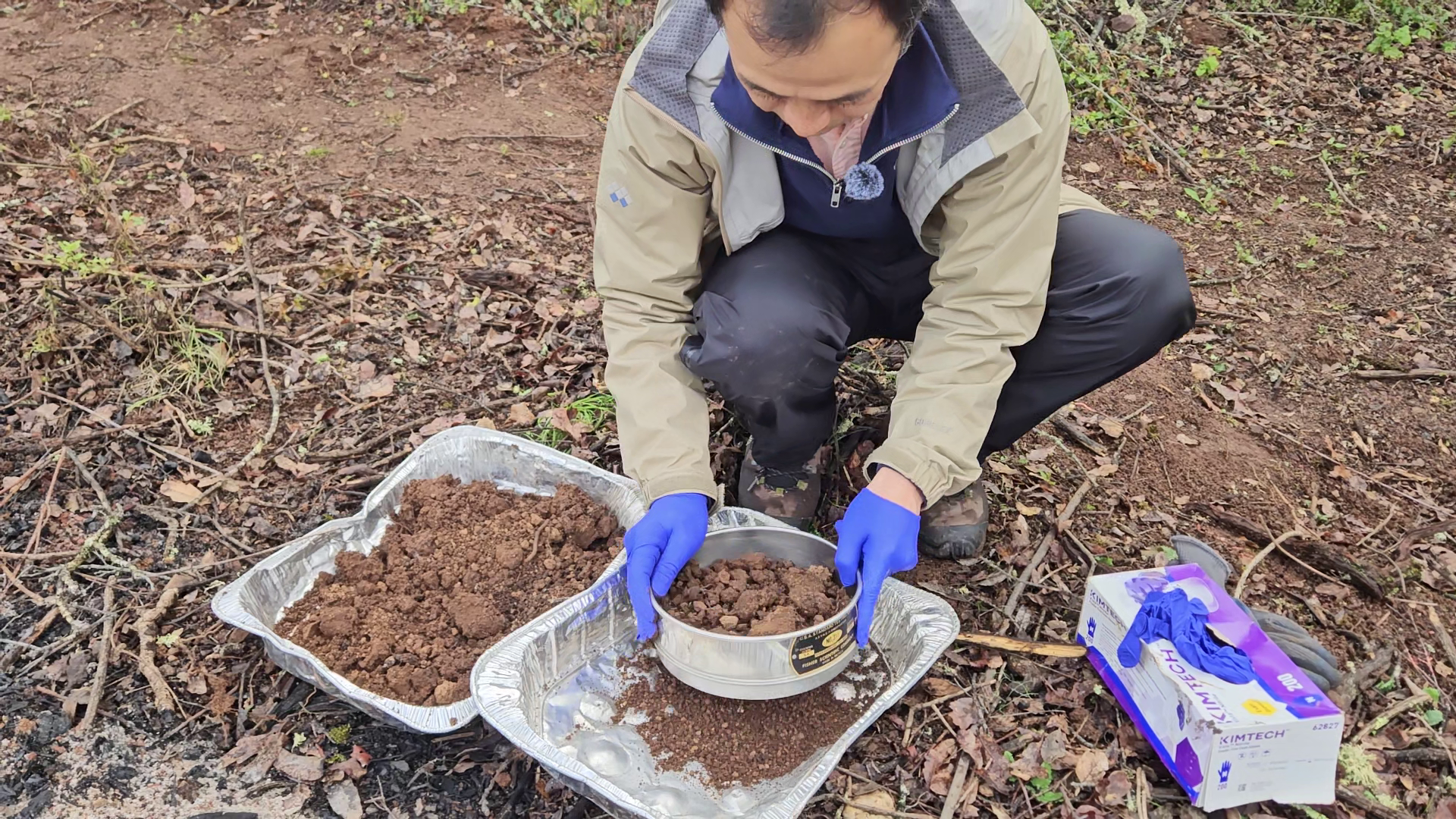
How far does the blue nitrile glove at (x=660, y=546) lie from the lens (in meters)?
2.05

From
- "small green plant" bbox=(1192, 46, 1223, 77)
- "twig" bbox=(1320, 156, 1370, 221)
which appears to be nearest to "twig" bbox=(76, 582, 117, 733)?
"twig" bbox=(1320, 156, 1370, 221)

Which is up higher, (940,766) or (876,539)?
(876,539)

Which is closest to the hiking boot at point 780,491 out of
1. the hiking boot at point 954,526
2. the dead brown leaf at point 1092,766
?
the hiking boot at point 954,526

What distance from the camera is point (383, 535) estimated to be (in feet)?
8.29

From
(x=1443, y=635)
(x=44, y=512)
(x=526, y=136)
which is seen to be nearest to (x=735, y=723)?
(x=1443, y=635)

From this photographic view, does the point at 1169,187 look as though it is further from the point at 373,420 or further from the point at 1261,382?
the point at 373,420

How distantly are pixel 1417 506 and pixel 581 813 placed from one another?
2408 mm

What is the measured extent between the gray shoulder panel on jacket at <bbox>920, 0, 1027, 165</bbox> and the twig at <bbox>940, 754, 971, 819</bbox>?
1.22 m

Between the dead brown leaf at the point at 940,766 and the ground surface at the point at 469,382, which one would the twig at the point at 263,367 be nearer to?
the ground surface at the point at 469,382

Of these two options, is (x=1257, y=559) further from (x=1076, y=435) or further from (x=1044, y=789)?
(x=1044, y=789)

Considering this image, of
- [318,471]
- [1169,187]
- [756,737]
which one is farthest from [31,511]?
[1169,187]

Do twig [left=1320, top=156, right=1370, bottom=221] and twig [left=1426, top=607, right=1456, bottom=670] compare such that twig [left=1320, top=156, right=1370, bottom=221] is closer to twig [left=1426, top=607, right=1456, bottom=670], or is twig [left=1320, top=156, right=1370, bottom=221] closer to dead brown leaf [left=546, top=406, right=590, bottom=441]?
twig [left=1426, top=607, right=1456, bottom=670]

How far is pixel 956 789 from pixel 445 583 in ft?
3.87

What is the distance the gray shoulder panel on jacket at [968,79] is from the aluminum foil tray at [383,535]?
1075 mm
